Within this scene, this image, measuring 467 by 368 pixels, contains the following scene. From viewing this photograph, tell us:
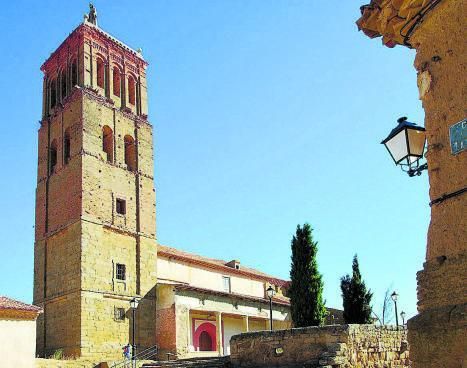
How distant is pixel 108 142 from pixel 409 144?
92.7 feet

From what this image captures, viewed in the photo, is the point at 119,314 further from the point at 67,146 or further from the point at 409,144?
the point at 409,144

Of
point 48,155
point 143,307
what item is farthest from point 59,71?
point 143,307

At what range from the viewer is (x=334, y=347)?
1397 cm

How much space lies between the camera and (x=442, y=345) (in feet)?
12.6

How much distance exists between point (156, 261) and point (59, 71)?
508 inches

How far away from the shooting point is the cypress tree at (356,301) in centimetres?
2342

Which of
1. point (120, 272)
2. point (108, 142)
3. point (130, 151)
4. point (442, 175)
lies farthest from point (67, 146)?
point (442, 175)

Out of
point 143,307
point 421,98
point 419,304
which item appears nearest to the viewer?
point 419,304

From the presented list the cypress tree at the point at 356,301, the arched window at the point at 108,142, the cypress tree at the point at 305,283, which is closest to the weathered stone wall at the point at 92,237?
the arched window at the point at 108,142

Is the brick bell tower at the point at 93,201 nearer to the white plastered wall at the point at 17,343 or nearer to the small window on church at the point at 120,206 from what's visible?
the small window on church at the point at 120,206

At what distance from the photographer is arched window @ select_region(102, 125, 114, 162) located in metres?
31.6

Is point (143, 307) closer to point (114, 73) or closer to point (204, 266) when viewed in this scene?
point (204, 266)

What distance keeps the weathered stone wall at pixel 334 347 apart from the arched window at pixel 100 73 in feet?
71.2

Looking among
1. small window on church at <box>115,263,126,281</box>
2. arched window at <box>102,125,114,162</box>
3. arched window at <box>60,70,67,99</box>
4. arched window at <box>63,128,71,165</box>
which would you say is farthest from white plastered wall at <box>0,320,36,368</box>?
arched window at <box>60,70,67,99</box>
